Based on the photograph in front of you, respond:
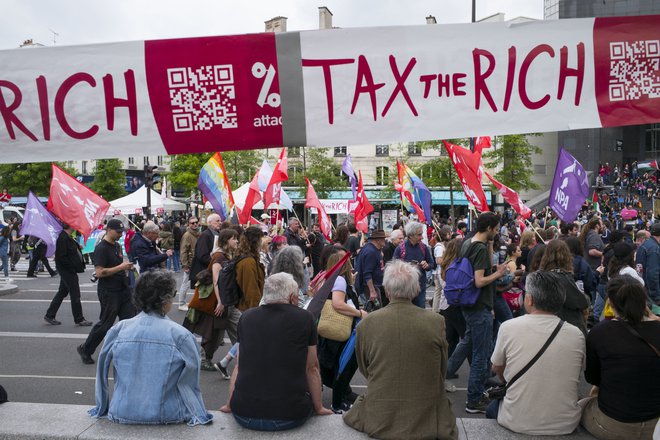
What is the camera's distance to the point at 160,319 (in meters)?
4.04

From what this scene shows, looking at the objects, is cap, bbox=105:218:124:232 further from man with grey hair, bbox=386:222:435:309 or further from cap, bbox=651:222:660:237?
cap, bbox=651:222:660:237

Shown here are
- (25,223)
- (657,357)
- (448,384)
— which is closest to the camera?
(657,357)

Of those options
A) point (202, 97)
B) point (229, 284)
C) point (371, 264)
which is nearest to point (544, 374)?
point (202, 97)

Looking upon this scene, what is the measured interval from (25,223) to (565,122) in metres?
12.9

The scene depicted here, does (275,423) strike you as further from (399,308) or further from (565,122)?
(565,122)

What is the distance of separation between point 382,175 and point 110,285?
3998 centimetres

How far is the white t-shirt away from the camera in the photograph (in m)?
3.86

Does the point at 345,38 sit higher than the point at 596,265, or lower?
higher

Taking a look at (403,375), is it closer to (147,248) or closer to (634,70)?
(634,70)

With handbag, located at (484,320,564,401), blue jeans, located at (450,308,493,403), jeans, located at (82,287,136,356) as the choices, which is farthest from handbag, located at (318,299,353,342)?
jeans, located at (82,287,136,356)

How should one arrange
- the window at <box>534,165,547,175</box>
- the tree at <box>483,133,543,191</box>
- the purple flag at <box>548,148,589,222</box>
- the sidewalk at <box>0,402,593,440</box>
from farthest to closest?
the window at <box>534,165,547,175</box> < the tree at <box>483,133,543,191</box> < the purple flag at <box>548,148,589,222</box> < the sidewalk at <box>0,402,593,440</box>

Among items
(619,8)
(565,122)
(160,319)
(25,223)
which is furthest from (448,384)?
(619,8)

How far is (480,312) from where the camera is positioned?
19.0 feet

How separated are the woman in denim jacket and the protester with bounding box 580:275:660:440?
246 centimetres
